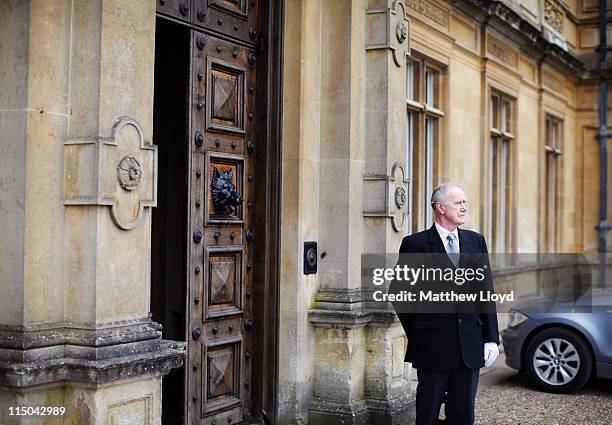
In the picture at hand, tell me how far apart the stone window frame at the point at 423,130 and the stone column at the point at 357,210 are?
3.41 m

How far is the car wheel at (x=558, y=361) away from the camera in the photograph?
33.1 feet

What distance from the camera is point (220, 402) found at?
6891 millimetres

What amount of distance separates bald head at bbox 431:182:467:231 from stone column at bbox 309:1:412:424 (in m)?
1.69

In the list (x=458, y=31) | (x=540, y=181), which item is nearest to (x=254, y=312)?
(x=458, y=31)

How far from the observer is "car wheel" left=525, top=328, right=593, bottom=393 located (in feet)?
33.1

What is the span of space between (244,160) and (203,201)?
2.21 feet

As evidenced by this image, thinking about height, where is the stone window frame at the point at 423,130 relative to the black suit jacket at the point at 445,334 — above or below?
above

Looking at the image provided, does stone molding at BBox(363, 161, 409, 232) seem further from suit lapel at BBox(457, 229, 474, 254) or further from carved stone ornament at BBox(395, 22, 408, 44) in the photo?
suit lapel at BBox(457, 229, 474, 254)

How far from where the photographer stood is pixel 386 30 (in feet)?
26.0

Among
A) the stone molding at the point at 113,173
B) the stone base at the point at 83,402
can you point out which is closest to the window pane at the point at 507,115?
the stone molding at the point at 113,173

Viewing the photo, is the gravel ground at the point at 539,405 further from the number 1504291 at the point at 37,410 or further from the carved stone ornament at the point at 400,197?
the number 1504291 at the point at 37,410

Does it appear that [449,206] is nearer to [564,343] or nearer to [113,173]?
[113,173]

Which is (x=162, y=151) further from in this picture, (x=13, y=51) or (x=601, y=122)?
(x=601, y=122)

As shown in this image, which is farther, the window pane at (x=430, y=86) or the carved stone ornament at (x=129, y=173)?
the window pane at (x=430, y=86)
